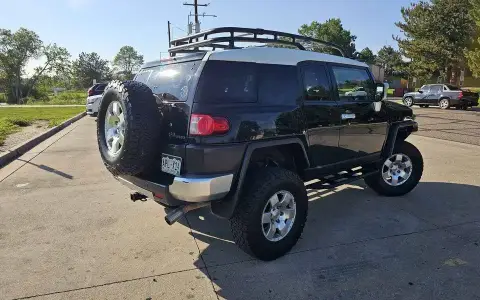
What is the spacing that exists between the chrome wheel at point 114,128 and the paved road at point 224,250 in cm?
105

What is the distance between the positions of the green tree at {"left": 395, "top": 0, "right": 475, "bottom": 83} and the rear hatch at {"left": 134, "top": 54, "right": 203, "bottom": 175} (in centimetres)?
3320

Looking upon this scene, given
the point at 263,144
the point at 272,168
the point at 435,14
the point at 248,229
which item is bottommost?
the point at 248,229

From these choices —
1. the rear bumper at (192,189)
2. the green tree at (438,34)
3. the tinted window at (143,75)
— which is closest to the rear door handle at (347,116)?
the rear bumper at (192,189)

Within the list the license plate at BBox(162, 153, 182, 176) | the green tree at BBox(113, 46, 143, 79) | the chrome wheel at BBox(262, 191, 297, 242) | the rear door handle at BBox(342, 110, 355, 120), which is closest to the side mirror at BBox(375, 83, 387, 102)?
the rear door handle at BBox(342, 110, 355, 120)

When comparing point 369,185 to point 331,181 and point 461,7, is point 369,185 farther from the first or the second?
point 461,7

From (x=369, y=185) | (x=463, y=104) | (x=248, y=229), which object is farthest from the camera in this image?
(x=463, y=104)

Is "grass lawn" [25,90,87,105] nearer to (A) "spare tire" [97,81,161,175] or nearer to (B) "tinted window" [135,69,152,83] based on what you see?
(B) "tinted window" [135,69,152,83]

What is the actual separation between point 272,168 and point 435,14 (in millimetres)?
36647

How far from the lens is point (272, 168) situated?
11.4 ft

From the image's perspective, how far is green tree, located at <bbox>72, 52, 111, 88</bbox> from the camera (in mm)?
87812

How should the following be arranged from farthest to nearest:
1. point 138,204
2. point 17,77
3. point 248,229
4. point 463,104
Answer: point 17,77, point 463,104, point 138,204, point 248,229

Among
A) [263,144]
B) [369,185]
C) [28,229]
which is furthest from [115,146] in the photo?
[369,185]

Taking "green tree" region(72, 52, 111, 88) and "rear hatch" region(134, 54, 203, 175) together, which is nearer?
"rear hatch" region(134, 54, 203, 175)

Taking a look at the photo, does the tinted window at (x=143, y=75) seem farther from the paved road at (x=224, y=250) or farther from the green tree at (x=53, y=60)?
the green tree at (x=53, y=60)
